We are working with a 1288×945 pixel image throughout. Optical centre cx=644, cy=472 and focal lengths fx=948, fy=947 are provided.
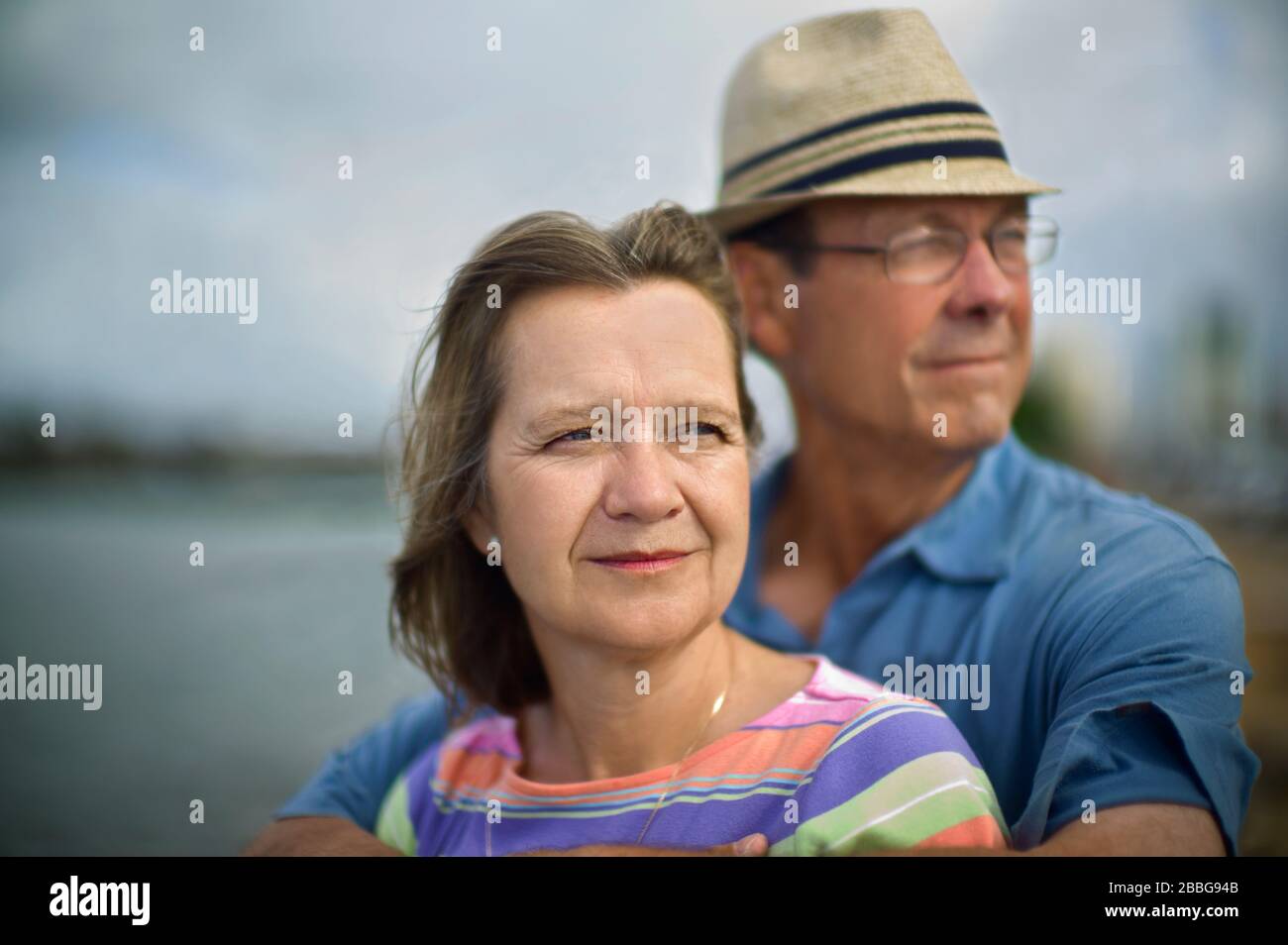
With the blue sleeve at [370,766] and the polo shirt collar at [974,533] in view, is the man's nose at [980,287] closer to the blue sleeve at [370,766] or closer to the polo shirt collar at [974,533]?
the polo shirt collar at [974,533]

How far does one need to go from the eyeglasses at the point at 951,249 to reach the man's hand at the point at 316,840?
171 centimetres

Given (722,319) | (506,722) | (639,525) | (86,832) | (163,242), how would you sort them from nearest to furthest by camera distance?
1. (639,525)
2. (722,319)
3. (506,722)
4. (163,242)
5. (86,832)

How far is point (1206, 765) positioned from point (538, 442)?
4.09 feet

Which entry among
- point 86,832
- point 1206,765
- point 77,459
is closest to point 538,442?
point 1206,765

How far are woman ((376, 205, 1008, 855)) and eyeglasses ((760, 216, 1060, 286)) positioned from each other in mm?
576

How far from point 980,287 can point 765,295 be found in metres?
0.62

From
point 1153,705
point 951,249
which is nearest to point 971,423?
point 951,249

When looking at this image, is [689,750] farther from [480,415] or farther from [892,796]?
[480,415]

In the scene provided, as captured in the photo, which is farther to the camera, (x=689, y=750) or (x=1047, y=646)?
(x=1047, y=646)

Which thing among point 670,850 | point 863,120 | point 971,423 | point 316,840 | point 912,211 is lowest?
point 316,840

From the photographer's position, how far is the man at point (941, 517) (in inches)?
64.6

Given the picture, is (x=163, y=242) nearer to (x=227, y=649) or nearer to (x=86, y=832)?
(x=227, y=649)

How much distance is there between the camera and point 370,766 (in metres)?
2.35
